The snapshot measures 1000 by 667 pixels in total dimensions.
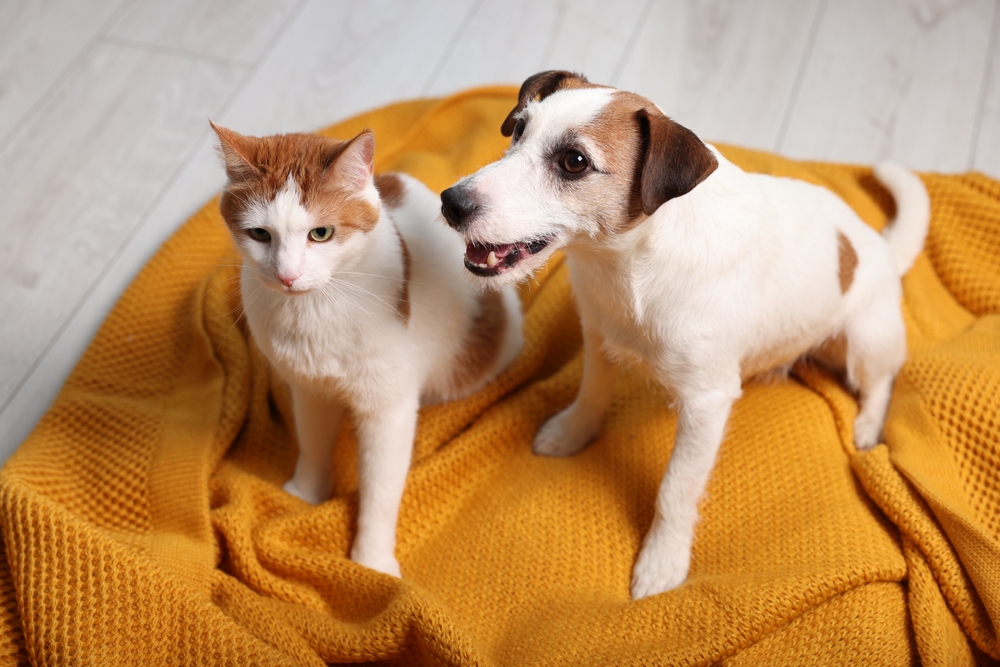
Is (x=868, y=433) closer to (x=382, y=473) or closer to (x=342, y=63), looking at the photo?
(x=382, y=473)

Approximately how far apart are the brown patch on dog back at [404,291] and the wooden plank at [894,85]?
1289 mm

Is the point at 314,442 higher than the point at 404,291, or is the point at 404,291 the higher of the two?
the point at 404,291

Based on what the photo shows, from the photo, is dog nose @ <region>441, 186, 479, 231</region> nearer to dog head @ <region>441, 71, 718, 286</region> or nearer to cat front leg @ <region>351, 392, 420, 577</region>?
dog head @ <region>441, 71, 718, 286</region>

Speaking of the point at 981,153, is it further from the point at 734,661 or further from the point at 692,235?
the point at 734,661

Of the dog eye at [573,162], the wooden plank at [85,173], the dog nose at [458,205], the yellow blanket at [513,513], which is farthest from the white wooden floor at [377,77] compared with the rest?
the dog eye at [573,162]

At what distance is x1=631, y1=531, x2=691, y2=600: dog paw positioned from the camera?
1.39 metres

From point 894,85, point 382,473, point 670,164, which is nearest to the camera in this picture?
point 670,164

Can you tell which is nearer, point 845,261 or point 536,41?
point 845,261

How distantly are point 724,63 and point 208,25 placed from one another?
1446mm

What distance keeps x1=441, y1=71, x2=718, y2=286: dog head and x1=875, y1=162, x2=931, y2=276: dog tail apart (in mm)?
Result: 824

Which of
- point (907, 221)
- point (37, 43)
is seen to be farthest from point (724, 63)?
point (37, 43)

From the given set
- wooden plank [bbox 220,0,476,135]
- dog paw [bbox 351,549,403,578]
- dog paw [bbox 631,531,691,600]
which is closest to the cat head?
dog paw [bbox 351,549,403,578]

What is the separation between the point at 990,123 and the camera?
89.3 inches

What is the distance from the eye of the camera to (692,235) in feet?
3.88
